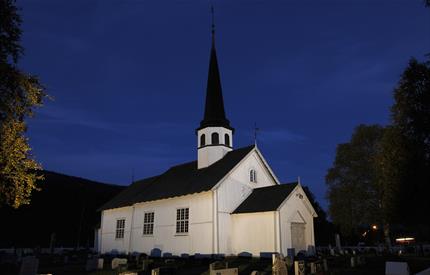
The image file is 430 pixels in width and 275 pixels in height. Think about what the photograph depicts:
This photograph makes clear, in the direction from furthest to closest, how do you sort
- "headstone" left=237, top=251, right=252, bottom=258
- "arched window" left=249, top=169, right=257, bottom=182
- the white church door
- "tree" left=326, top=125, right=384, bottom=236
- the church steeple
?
"tree" left=326, top=125, right=384, bottom=236 < the church steeple < "arched window" left=249, top=169, right=257, bottom=182 < the white church door < "headstone" left=237, top=251, right=252, bottom=258

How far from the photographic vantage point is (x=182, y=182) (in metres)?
30.2

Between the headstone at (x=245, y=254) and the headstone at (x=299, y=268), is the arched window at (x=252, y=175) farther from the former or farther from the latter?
the headstone at (x=299, y=268)

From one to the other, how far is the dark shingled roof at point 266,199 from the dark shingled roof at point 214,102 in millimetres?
6882

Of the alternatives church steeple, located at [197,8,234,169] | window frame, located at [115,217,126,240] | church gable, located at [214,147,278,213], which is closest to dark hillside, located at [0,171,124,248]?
window frame, located at [115,217,126,240]

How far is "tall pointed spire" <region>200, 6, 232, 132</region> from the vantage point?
31297mm

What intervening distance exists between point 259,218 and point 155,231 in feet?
29.4

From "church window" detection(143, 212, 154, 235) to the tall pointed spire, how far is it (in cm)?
852

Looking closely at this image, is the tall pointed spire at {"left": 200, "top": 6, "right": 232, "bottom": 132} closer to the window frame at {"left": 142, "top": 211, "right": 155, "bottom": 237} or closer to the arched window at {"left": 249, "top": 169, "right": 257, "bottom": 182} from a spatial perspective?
the arched window at {"left": 249, "top": 169, "right": 257, "bottom": 182}

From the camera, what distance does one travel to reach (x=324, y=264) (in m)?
17.5

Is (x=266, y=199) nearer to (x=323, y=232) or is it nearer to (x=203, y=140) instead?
(x=203, y=140)

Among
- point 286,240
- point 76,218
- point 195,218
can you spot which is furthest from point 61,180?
point 286,240

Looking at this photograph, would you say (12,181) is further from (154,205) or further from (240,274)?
(154,205)

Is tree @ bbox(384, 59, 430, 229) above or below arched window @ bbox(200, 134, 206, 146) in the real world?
below

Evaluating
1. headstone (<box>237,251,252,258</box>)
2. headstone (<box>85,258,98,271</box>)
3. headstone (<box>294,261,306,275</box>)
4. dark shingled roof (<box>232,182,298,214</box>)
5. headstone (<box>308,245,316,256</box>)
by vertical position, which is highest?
dark shingled roof (<box>232,182,298,214</box>)
